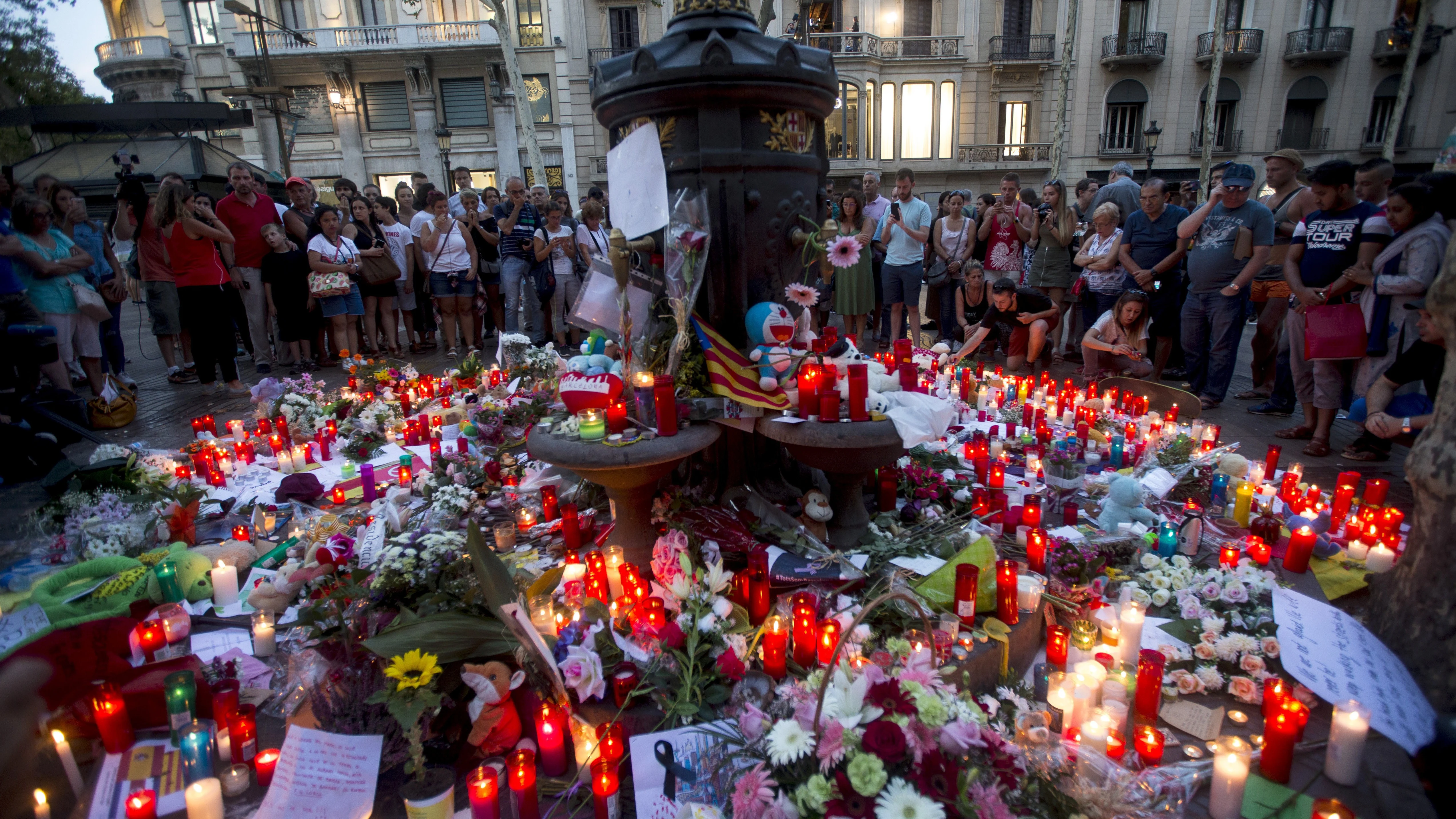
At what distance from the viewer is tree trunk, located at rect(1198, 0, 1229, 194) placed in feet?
68.4

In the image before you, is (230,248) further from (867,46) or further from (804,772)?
(867,46)

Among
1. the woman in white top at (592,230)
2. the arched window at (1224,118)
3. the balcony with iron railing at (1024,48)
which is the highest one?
the balcony with iron railing at (1024,48)

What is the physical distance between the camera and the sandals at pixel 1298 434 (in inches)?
205

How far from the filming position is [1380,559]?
3.10 meters

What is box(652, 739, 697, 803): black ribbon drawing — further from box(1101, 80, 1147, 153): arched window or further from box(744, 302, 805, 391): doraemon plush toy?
box(1101, 80, 1147, 153): arched window

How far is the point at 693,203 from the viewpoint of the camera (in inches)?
127

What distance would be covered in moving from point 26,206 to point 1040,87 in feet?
86.9

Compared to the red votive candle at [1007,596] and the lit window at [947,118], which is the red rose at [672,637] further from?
the lit window at [947,118]

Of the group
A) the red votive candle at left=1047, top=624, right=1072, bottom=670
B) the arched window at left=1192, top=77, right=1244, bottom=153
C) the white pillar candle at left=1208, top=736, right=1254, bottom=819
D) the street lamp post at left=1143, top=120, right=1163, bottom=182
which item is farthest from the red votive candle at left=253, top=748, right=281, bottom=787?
the arched window at left=1192, top=77, right=1244, bottom=153

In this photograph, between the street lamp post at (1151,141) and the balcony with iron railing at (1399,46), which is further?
the balcony with iron railing at (1399,46)

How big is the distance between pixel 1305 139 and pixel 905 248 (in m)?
25.2

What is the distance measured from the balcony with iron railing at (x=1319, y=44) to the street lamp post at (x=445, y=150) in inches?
1078

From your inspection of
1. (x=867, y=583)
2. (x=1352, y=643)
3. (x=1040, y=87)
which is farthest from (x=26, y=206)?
(x=1040, y=87)

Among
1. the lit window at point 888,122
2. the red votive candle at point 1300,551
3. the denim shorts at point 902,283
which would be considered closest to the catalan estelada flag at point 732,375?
the red votive candle at point 1300,551
